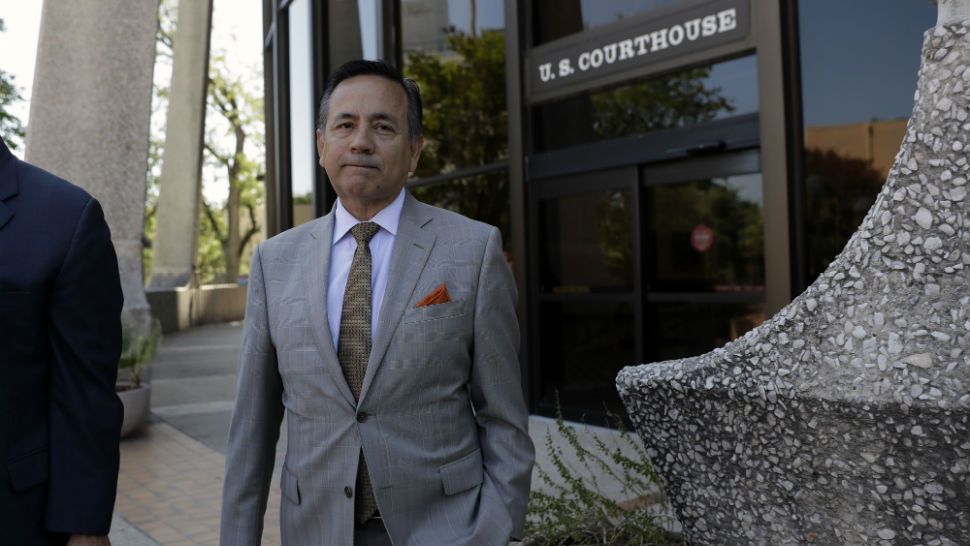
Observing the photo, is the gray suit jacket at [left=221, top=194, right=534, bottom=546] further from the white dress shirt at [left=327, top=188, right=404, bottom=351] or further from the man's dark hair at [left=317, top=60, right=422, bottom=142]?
the man's dark hair at [left=317, top=60, right=422, bottom=142]

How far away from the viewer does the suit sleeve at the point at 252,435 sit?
7.05 ft

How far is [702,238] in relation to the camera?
786 centimetres

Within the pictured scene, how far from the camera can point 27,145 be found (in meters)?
9.32

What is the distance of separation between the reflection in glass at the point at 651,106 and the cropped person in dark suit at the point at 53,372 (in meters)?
6.19

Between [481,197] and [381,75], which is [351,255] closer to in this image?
[381,75]

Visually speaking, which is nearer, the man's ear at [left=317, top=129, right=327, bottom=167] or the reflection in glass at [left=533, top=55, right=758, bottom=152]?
the man's ear at [left=317, top=129, right=327, bottom=167]

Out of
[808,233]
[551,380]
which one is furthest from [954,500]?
[551,380]

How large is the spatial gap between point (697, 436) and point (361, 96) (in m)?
1.50

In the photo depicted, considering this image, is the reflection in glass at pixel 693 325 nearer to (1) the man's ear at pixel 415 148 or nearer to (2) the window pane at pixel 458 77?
(2) the window pane at pixel 458 77

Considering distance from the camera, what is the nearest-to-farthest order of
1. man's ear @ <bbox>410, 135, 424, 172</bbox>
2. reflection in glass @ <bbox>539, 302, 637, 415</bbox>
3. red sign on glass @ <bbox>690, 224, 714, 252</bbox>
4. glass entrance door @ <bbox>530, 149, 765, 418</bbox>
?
man's ear @ <bbox>410, 135, 424, 172</bbox> → glass entrance door @ <bbox>530, 149, 765, 418</bbox> → red sign on glass @ <bbox>690, 224, 714, 252</bbox> → reflection in glass @ <bbox>539, 302, 637, 415</bbox>

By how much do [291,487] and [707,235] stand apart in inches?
242

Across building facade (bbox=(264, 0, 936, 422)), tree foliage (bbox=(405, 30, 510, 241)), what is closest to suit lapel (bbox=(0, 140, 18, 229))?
building facade (bbox=(264, 0, 936, 422))

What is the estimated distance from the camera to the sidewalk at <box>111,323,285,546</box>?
17.4 feet

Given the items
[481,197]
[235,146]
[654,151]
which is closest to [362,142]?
[654,151]
